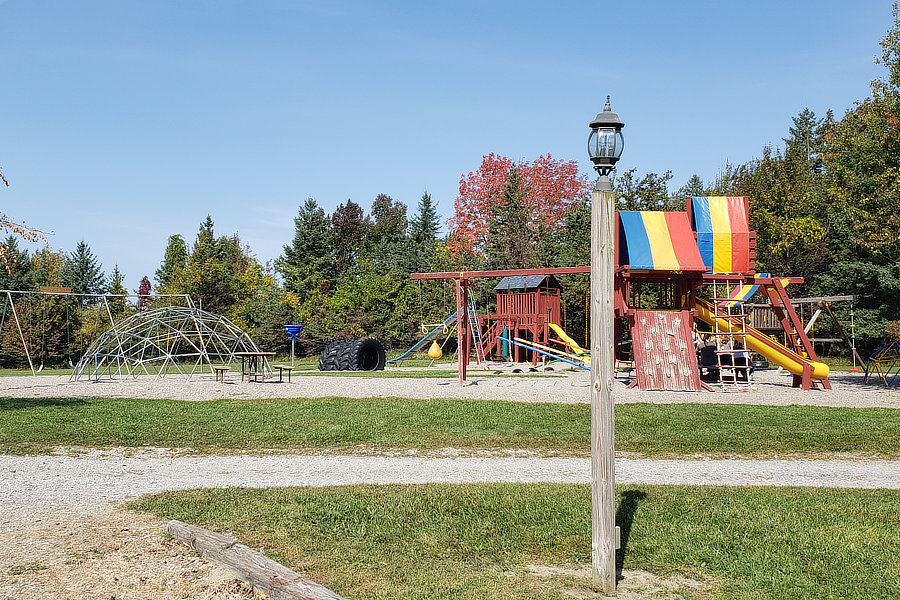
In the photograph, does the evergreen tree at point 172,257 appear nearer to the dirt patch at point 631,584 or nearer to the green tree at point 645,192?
the green tree at point 645,192

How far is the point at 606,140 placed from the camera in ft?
16.8

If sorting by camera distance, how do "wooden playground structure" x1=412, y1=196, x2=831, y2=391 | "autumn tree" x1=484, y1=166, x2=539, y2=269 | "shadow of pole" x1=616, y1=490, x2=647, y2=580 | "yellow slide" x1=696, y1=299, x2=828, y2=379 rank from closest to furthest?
"shadow of pole" x1=616, y1=490, x2=647, y2=580
"wooden playground structure" x1=412, y1=196, x2=831, y2=391
"yellow slide" x1=696, y1=299, x2=828, y2=379
"autumn tree" x1=484, y1=166, x2=539, y2=269

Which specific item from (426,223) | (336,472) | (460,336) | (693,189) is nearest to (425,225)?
(426,223)

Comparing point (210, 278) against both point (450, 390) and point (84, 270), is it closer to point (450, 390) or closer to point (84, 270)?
point (84, 270)

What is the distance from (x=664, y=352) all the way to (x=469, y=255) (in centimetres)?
2509

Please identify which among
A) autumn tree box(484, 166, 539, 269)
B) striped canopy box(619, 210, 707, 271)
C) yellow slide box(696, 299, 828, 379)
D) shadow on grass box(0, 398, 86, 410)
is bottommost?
shadow on grass box(0, 398, 86, 410)

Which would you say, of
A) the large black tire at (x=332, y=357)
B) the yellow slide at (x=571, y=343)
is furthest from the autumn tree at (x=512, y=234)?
the large black tire at (x=332, y=357)

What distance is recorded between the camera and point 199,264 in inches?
1781

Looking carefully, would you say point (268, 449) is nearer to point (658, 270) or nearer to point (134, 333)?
point (658, 270)

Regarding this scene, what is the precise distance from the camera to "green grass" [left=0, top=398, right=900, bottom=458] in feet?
34.7

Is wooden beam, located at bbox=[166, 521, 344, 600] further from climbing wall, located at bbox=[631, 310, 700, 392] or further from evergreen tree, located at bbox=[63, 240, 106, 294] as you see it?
evergreen tree, located at bbox=[63, 240, 106, 294]

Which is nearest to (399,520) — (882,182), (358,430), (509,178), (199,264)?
(358,430)

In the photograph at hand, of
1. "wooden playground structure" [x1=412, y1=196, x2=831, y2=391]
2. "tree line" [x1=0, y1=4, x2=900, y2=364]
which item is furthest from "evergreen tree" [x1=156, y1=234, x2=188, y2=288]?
"wooden playground structure" [x1=412, y1=196, x2=831, y2=391]

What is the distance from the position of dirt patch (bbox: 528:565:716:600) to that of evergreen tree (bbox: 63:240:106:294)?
52152 mm
